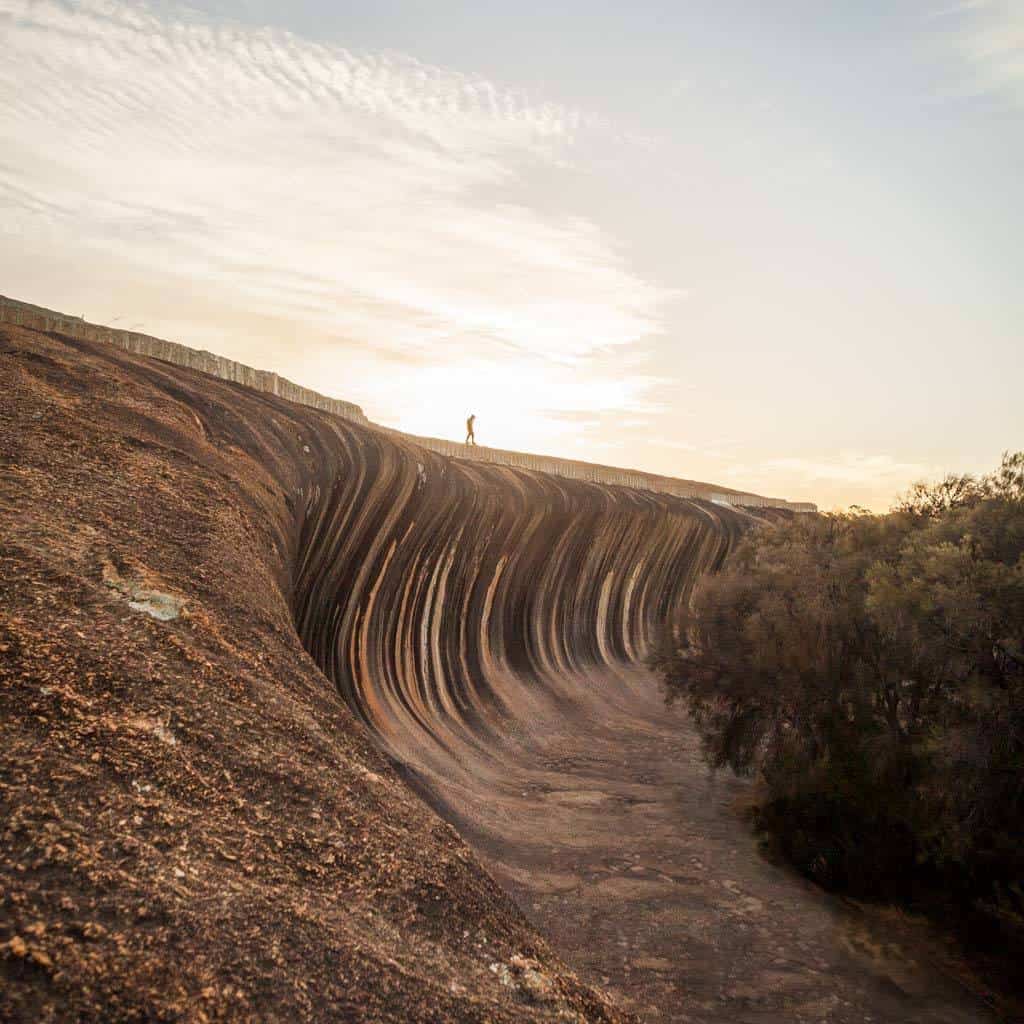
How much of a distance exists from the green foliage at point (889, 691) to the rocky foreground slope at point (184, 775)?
20.0ft

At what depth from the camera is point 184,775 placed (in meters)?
3.45

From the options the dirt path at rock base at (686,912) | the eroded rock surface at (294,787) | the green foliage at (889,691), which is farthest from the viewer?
the green foliage at (889,691)

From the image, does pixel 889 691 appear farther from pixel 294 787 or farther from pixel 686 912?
pixel 294 787

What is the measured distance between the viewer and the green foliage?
8.01 metres

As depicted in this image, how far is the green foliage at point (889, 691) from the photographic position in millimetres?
8008

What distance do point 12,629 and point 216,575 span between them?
175 cm

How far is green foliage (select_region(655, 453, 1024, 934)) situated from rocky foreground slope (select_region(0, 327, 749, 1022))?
6.09 m

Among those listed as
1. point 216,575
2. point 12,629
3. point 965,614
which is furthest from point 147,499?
point 965,614

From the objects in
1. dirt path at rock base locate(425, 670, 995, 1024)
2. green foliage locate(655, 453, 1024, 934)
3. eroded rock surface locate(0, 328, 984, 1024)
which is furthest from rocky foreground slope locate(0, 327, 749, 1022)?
green foliage locate(655, 453, 1024, 934)

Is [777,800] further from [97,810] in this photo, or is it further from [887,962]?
[97,810]

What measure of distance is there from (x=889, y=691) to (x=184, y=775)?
936 centimetres

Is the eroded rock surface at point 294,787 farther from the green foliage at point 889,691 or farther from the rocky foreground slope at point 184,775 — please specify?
the green foliage at point 889,691

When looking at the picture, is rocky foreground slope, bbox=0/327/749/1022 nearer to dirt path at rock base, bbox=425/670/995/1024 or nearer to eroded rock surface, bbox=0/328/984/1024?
eroded rock surface, bbox=0/328/984/1024

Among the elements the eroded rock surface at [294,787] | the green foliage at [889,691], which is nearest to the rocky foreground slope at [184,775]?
the eroded rock surface at [294,787]
